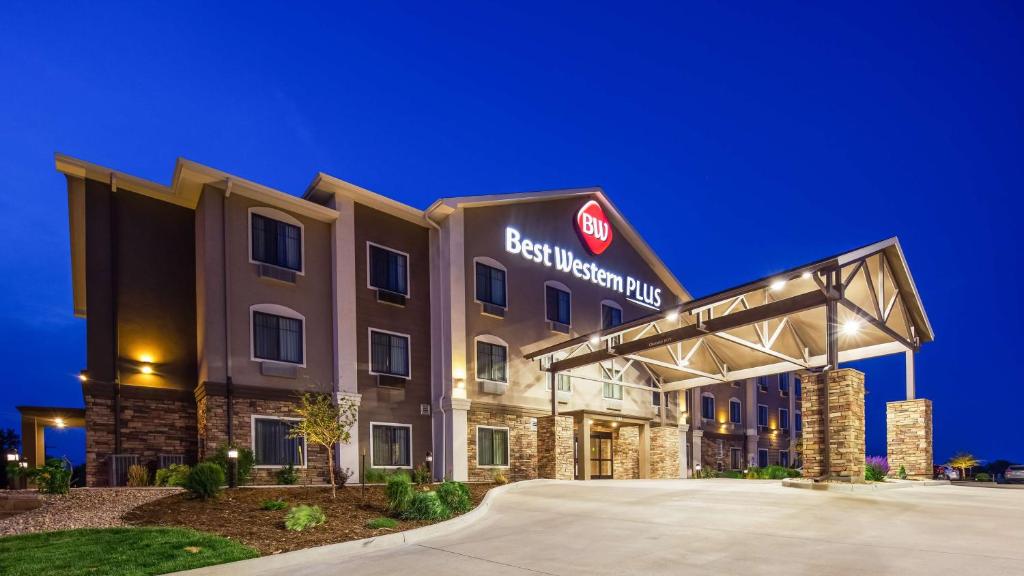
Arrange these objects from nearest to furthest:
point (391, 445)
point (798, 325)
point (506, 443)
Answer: point (391, 445) → point (798, 325) → point (506, 443)

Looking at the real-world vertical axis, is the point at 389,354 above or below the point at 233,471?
above

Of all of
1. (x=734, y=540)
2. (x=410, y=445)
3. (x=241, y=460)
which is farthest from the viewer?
(x=410, y=445)

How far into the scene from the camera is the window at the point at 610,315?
3063cm

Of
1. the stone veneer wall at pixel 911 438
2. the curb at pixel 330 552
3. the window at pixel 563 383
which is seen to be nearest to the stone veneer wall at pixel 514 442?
the window at pixel 563 383

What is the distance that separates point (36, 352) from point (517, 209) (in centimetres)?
22721

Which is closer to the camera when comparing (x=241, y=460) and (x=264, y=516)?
(x=264, y=516)

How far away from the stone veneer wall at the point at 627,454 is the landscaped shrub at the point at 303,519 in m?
20.0

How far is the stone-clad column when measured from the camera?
24.3 meters

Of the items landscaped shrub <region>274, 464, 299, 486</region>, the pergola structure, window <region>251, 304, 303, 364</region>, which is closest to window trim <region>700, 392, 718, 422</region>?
the pergola structure

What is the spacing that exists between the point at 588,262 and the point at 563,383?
6303 millimetres

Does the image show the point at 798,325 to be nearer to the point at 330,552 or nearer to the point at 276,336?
the point at 276,336

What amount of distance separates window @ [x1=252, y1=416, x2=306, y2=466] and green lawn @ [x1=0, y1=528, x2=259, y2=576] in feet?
29.5

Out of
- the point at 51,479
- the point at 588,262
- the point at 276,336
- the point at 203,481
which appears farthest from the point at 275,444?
the point at 588,262

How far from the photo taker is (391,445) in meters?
22.3
